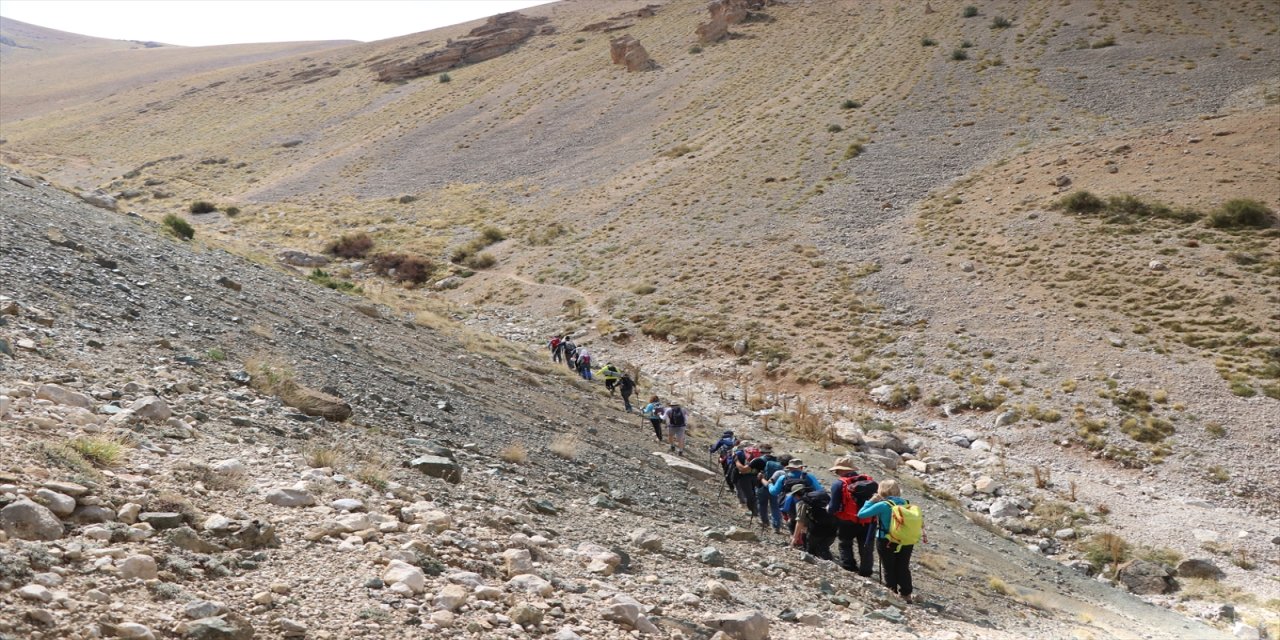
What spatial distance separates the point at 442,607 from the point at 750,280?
27.6m

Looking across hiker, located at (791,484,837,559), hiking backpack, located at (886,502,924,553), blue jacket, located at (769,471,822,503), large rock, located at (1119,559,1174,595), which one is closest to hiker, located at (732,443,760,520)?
blue jacket, located at (769,471,822,503)

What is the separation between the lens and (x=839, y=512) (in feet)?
33.8

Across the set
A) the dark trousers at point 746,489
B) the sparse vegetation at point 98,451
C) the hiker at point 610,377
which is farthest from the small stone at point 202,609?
the hiker at point 610,377

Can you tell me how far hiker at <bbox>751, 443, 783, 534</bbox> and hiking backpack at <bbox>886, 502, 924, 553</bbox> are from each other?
2452mm

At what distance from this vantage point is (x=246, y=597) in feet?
17.0

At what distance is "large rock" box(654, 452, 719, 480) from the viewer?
562 inches

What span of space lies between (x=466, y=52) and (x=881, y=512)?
279 ft

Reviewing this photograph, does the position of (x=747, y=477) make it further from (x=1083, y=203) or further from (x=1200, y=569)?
(x=1083, y=203)

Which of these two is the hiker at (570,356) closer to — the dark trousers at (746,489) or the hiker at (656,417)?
the hiker at (656,417)

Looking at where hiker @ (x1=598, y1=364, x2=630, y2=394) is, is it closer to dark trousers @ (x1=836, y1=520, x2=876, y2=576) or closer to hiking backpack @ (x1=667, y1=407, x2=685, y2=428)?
hiking backpack @ (x1=667, y1=407, x2=685, y2=428)

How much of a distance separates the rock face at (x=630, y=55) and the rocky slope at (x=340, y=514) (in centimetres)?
5632

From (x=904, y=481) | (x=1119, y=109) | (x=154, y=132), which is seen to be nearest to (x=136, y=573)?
(x=904, y=481)

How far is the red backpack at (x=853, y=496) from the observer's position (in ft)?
33.8

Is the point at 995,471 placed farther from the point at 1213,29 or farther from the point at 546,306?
the point at 1213,29
